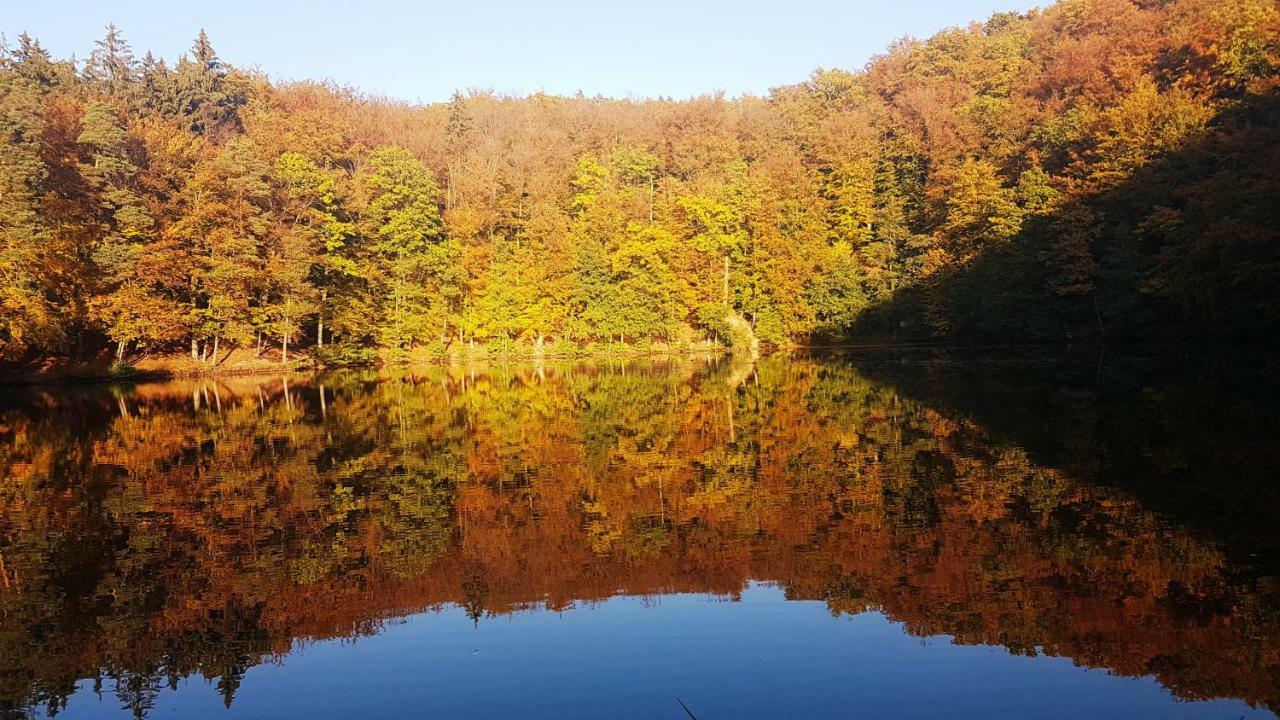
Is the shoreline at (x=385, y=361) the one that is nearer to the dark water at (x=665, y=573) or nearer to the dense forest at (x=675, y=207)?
the dense forest at (x=675, y=207)

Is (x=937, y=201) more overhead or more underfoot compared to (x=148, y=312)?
more overhead

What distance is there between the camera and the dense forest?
124 ft

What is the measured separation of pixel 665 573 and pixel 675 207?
5223 cm

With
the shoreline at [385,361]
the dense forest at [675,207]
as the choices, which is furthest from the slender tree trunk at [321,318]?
the shoreline at [385,361]

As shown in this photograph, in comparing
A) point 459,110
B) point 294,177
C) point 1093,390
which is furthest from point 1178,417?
point 459,110

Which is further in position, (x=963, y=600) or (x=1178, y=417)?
(x=1178, y=417)

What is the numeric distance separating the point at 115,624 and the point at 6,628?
2.90 feet

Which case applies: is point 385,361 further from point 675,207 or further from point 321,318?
point 675,207

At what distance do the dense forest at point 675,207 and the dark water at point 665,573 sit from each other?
24001 millimetres

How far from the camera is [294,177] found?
47875mm

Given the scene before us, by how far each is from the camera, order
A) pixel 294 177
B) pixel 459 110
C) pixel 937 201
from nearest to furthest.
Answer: pixel 294 177 < pixel 937 201 < pixel 459 110

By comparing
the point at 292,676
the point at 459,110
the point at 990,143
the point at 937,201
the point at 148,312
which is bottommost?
the point at 292,676

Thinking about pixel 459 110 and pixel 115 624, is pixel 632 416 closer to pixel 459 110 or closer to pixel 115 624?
pixel 115 624

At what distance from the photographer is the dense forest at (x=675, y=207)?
37.9 meters
